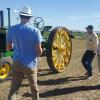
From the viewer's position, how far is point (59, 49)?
13.1 meters

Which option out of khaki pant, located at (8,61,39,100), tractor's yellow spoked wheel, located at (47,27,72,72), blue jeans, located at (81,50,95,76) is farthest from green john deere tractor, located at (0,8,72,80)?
khaki pant, located at (8,61,39,100)

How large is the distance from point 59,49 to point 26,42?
20.8ft

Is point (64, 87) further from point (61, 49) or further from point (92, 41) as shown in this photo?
point (61, 49)

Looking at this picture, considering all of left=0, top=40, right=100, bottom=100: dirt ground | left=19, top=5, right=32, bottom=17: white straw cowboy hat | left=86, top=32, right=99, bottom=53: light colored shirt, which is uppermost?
left=19, top=5, right=32, bottom=17: white straw cowboy hat

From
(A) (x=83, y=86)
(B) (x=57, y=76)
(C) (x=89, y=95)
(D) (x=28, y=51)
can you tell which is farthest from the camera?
(B) (x=57, y=76)

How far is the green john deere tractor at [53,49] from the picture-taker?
11.7 metres

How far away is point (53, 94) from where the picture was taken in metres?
9.41

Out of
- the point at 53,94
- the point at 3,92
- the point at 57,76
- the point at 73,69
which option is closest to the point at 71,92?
the point at 53,94

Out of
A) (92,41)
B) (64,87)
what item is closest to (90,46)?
(92,41)

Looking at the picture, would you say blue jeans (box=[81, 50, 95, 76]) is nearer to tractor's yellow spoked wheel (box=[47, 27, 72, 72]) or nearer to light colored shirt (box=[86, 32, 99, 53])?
light colored shirt (box=[86, 32, 99, 53])

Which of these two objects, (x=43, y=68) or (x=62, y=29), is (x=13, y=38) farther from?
(x=43, y=68)

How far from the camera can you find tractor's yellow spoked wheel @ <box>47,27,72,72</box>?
12523 millimetres

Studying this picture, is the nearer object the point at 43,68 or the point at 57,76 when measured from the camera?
the point at 57,76

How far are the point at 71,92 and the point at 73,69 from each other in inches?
178
